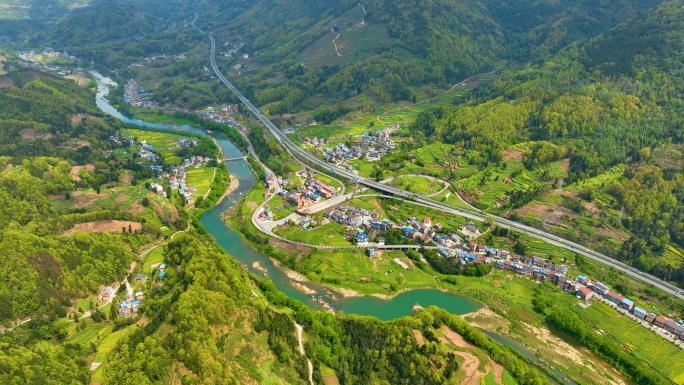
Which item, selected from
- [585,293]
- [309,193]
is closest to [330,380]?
[585,293]

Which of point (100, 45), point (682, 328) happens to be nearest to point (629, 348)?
point (682, 328)

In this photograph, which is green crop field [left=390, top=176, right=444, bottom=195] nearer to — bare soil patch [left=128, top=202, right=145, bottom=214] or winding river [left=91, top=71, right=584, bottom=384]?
winding river [left=91, top=71, right=584, bottom=384]

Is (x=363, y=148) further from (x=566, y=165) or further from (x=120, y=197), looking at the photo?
(x=120, y=197)

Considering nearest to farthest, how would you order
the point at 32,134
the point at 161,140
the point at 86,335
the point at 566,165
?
the point at 86,335, the point at 566,165, the point at 32,134, the point at 161,140

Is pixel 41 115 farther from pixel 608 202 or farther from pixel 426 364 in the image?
pixel 608 202

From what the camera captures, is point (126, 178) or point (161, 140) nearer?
point (126, 178)

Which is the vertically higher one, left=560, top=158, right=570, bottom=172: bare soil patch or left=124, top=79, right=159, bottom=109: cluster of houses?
left=124, top=79, right=159, bottom=109: cluster of houses

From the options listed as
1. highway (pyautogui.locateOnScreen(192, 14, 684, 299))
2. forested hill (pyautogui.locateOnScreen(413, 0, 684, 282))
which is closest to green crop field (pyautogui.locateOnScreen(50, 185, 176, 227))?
highway (pyautogui.locateOnScreen(192, 14, 684, 299))
